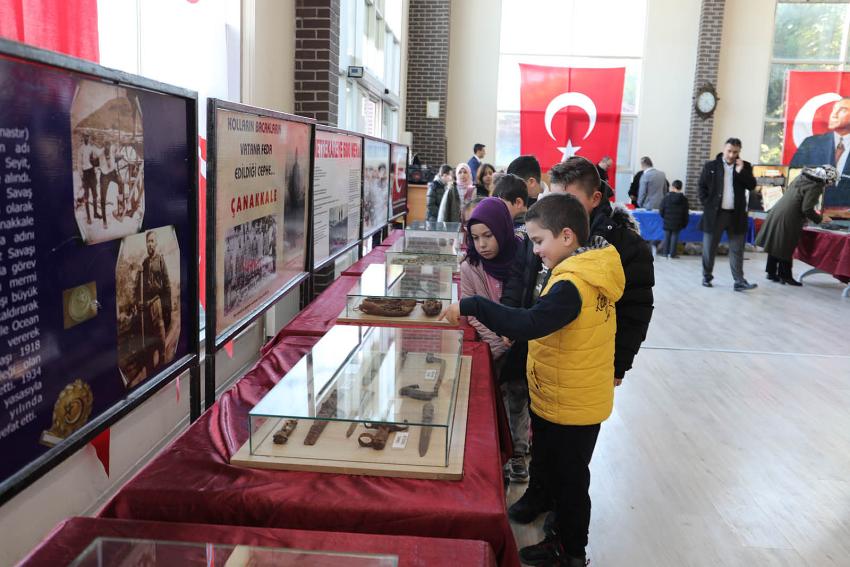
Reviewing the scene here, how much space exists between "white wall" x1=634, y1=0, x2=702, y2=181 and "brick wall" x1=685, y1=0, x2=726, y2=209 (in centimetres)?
37

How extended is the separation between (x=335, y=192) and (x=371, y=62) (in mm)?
6152

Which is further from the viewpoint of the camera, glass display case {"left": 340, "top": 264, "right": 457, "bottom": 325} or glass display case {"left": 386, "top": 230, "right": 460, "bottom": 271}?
glass display case {"left": 386, "top": 230, "right": 460, "bottom": 271}

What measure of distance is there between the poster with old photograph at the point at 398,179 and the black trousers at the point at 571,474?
5.02 metres

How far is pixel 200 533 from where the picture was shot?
145 centimetres

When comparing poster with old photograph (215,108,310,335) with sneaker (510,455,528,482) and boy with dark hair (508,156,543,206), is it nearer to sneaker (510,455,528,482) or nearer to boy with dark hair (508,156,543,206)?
sneaker (510,455,528,482)

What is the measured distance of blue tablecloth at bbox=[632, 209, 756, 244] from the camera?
1223 centimetres

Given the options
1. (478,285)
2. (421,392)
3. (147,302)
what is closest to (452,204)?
(478,285)

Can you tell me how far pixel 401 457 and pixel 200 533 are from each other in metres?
0.50

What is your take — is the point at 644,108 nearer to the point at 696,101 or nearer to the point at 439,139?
the point at 696,101

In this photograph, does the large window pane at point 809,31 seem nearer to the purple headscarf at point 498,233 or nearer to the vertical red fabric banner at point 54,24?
the purple headscarf at point 498,233

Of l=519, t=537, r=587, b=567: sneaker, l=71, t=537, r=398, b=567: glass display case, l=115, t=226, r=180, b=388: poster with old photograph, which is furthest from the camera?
l=519, t=537, r=587, b=567: sneaker

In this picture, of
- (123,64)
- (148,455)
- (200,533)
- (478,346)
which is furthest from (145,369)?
(123,64)

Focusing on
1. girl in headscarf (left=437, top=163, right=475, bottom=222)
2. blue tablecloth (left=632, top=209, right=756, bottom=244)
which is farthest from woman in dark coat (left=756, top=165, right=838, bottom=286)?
girl in headscarf (left=437, top=163, right=475, bottom=222)

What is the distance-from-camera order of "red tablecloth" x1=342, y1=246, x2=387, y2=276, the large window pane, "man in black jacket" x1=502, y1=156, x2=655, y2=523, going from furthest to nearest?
the large window pane, "red tablecloth" x1=342, y1=246, x2=387, y2=276, "man in black jacket" x1=502, y1=156, x2=655, y2=523
